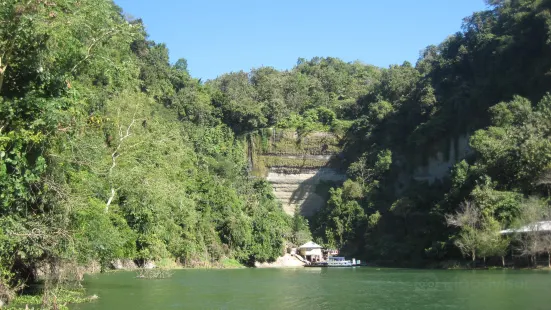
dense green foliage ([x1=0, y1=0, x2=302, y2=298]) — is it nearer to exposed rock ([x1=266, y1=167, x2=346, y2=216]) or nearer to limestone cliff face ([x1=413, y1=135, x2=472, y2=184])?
limestone cliff face ([x1=413, y1=135, x2=472, y2=184])

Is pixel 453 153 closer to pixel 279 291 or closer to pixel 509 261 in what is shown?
pixel 509 261

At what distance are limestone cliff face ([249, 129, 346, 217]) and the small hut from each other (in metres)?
9.22

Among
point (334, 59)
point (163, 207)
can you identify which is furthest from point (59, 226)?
point (334, 59)

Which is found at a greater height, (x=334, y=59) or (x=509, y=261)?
(x=334, y=59)

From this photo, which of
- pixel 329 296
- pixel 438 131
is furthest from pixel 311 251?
pixel 329 296

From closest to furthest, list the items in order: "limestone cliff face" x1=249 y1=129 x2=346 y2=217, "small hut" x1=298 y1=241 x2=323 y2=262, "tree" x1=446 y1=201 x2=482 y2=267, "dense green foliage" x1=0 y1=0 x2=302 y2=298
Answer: "dense green foliage" x1=0 y1=0 x2=302 y2=298, "tree" x1=446 y1=201 x2=482 y2=267, "small hut" x1=298 y1=241 x2=323 y2=262, "limestone cliff face" x1=249 y1=129 x2=346 y2=217

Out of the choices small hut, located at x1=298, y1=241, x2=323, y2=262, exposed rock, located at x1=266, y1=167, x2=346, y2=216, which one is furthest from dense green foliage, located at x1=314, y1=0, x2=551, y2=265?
exposed rock, located at x1=266, y1=167, x2=346, y2=216

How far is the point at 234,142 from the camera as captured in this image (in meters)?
59.5

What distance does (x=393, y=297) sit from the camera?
17000 millimetres

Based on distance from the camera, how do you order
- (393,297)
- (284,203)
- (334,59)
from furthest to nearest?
1. (334,59)
2. (284,203)
3. (393,297)

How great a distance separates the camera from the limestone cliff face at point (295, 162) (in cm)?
6091

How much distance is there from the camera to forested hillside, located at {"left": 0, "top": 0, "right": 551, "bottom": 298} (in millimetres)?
10305

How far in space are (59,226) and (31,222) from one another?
769mm

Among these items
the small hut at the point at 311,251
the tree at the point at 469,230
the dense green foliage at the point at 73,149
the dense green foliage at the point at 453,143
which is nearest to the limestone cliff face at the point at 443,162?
the dense green foliage at the point at 453,143
